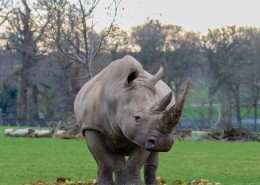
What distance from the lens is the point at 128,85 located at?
827 cm

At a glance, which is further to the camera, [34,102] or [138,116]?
→ [34,102]

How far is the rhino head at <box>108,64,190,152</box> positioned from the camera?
7.35 meters

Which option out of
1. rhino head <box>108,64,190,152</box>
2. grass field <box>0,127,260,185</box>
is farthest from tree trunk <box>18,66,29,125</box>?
rhino head <box>108,64,190,152</box>

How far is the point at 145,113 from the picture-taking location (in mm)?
7664

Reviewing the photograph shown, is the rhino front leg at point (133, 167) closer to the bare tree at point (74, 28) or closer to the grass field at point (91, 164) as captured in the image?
the grass field at point (91, 164)

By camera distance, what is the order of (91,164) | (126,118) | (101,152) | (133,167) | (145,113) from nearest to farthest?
1. (145,113)
2. (126,118)
3. (133,167)
4. (101,152)
5. (91,164)

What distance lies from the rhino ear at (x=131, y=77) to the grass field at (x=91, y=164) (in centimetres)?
628

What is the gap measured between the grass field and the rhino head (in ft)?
20.6

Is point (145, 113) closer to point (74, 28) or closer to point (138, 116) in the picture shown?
point (138, 116)

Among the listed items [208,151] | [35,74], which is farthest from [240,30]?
[208,151]

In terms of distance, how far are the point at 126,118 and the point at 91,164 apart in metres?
13.1

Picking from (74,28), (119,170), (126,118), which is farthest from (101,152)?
(74,28)

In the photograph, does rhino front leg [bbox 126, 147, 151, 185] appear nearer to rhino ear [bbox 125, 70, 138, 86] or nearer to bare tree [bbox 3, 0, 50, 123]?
rhino ear [bbox 125, 70, 138, 86]

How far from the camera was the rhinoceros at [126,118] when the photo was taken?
7.45 meters
